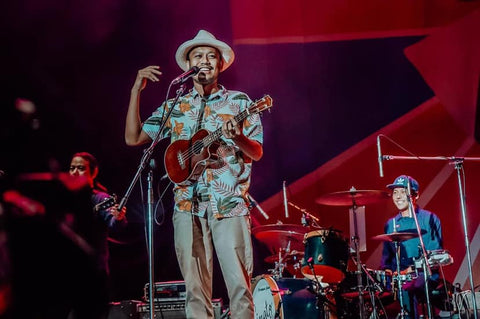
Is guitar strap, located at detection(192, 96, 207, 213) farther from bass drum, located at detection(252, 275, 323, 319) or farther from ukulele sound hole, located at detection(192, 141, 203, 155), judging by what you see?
bass drum, located at detection(252, 275, 323, 319)

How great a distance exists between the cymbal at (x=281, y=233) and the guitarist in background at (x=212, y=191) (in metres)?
2.30

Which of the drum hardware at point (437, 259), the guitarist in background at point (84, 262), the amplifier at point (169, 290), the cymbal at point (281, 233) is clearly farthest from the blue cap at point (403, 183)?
the guitarist in background at point (84, 262)

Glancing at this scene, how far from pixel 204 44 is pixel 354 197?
8.80ft

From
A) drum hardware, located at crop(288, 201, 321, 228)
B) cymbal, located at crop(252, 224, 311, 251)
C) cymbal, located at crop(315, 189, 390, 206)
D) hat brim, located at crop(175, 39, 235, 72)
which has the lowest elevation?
cymbal, located at crop(252, 224, 311, 251)

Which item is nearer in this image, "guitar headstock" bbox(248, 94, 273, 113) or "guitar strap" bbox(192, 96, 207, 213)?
"guitar headstock" bbox(248, 94, 273, 113)

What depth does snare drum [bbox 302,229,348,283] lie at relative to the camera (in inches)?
233

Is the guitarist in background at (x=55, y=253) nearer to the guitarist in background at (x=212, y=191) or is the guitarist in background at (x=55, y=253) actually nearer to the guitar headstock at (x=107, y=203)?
the guitarist in background at (x=212, y=191)

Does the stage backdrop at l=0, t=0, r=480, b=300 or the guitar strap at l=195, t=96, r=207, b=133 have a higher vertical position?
the stage backdrop at l=0, t=0, r=480, b=300

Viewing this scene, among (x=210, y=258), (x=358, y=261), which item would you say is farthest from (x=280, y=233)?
(x=210, y=258)

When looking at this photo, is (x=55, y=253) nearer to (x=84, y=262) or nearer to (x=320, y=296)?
(x=84, y=262)

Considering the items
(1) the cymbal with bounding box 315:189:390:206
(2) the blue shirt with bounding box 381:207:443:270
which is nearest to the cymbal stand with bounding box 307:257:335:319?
(1) the cymbal with bounding box 315:189:390:206

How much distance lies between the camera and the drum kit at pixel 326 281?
229 inches

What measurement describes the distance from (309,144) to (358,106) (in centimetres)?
79

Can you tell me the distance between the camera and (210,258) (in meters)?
3.69
